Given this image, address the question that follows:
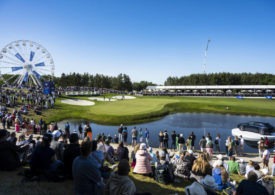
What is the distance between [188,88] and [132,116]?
95647 mm

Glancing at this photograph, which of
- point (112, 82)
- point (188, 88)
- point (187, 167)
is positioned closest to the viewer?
point (187, 167)

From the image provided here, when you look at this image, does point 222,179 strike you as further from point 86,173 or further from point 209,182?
point 86,173

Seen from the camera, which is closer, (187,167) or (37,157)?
(37,157)

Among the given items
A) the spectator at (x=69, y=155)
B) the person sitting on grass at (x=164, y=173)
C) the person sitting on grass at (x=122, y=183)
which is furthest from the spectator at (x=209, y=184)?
the spectator at (x=69, y=155)

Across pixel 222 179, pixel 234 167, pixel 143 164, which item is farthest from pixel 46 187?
pixel 234 167

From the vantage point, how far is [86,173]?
4.50 metres

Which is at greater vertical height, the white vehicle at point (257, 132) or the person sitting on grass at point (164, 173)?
the person sitting on grass at point (164, 173)

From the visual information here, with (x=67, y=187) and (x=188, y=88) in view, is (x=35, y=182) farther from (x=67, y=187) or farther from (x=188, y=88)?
(x=188, y=88)

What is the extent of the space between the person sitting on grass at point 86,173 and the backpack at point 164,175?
3.35m

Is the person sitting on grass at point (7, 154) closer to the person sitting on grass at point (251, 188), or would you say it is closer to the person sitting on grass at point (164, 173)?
the person sitting on grass at point (164, 173)

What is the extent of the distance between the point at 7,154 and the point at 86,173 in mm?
4464

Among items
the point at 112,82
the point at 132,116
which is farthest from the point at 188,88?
the point at 132,116

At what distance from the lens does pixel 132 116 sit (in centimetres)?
3434

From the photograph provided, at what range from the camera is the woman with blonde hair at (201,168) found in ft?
21.9
